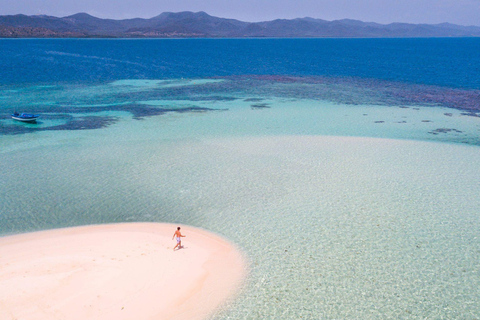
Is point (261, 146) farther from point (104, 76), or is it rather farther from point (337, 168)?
point (104, 76)

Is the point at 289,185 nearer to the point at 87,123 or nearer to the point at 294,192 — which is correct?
the point at 294,192

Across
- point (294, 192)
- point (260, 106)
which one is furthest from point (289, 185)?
point (260, 106)

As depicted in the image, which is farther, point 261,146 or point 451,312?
point 261,146

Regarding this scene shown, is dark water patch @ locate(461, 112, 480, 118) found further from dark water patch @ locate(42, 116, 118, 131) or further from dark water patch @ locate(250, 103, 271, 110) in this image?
dark water patch @ locate(42, 116, 118, 131)

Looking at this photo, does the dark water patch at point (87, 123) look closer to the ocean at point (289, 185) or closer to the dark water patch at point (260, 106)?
the ocean at point (289, 185)

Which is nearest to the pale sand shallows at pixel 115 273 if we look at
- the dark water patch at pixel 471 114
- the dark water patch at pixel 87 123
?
the dark water patch at pixel 87 123

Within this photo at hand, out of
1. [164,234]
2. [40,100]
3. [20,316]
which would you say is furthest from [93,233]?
[40,100]
